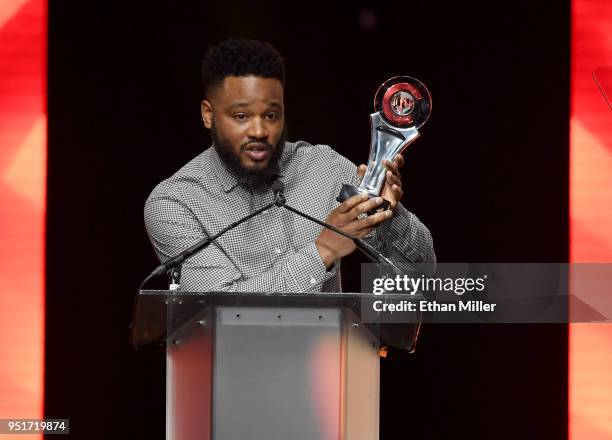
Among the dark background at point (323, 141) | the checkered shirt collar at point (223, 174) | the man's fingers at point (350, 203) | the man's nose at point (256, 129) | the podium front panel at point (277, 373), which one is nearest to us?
the podium front panel at point (277, 373)

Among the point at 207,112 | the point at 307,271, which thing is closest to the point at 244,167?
the point at 207,112

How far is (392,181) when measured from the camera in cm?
232

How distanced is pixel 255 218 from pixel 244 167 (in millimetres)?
140

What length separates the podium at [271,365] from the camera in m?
1.91

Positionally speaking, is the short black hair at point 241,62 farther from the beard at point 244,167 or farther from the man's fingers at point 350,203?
the man's fingers at point 350,203

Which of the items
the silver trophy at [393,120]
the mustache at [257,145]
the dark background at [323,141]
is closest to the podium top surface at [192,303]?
the silver trophy at [393,120]

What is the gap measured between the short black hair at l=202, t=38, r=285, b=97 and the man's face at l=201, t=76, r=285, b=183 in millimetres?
17

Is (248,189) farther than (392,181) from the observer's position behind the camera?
Yes

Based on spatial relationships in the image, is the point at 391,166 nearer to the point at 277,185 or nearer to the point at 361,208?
the point at 361,208

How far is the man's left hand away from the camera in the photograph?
90.5 inches

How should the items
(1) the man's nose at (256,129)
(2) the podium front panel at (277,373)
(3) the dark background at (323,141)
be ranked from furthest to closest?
(3) the dark background at (323,141)
(1) the man's nose at (256,129)
(2) the podium front panel at (277,373)
